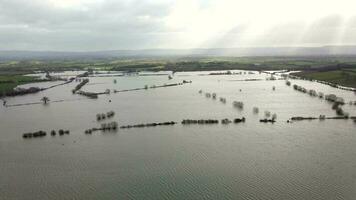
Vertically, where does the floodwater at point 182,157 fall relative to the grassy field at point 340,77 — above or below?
below

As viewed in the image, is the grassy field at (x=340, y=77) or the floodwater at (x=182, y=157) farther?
the grassy field at (x=340, y=77)

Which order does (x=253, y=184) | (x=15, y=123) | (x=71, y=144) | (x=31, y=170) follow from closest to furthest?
(x=253, y=184), (x=31, y=170), (x=71, y=144), (x=15, y=123)

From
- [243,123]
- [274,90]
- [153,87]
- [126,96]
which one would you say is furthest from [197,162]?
[153,87]

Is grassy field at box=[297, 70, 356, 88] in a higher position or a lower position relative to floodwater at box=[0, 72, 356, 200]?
higher

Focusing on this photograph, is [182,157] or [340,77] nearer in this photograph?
[182,157]

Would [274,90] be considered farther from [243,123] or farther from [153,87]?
[243,123]

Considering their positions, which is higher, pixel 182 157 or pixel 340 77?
pixel 340 77

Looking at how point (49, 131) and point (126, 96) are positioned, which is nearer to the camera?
point (49, 131)

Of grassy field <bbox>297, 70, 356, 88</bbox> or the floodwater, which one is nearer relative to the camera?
the floodwater
